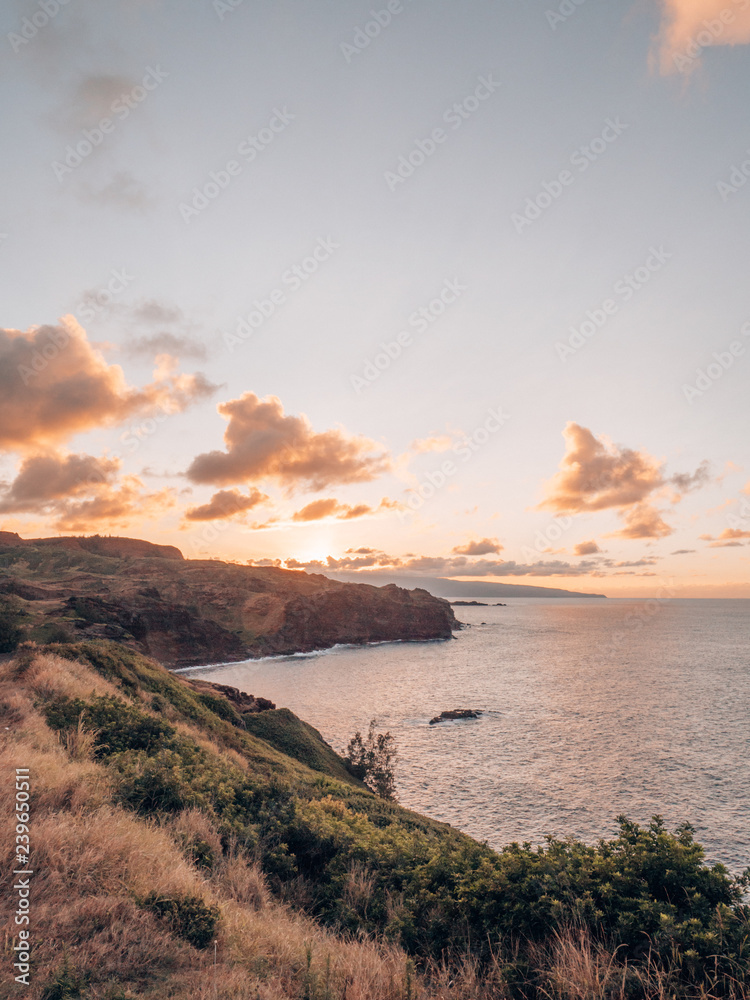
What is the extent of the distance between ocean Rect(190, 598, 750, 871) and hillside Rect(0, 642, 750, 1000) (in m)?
27.0

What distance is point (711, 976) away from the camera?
18.9 ft

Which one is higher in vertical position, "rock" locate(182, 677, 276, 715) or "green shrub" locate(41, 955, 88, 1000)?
"green shrub" locate(41, 955, 88, 1000)

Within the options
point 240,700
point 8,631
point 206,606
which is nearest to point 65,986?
point 240,700

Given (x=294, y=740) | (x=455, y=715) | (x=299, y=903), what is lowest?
(x=455, y=715)

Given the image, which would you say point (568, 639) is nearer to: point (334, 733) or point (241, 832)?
point (334, 733)

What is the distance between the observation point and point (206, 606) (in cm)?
12412

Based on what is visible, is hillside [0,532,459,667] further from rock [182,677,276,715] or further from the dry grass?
the dry grass

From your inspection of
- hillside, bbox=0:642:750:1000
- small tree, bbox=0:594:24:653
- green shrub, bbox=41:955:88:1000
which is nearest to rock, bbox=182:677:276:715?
small tree, bbox=0:594:24:653

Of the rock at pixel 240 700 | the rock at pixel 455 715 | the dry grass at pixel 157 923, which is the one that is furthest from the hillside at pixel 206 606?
the dry grass at pixel 157 923

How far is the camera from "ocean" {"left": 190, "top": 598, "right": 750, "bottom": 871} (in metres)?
35.9

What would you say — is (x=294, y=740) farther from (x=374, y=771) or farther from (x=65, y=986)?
(x=65, y=986)

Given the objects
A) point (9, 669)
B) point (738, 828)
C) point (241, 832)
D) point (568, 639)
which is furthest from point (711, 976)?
point (568, 639)

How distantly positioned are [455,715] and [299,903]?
58637 mm

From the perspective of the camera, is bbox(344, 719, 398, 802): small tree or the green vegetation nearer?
the green vegetation
